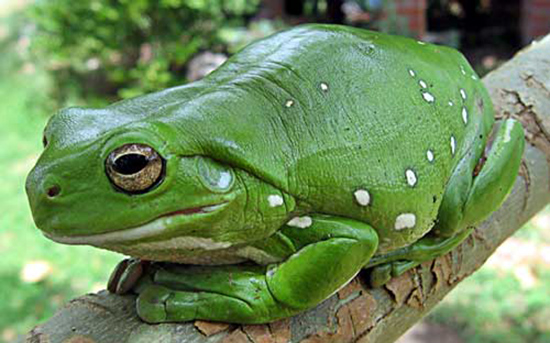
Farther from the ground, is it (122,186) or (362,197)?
(122,186)

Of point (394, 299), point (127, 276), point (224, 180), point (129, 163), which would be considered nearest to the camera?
point (129, 163)

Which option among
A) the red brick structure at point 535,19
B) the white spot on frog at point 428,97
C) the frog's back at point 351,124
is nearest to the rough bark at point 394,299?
the frog's back at point 351,124

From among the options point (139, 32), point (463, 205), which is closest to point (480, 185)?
point (463, 205)

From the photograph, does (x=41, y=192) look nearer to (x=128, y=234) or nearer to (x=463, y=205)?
(x=128, y=234)

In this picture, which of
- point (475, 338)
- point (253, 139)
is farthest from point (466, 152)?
point (475, 338)

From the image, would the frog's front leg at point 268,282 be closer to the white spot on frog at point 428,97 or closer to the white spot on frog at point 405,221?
the white spot on frog at point 405,221

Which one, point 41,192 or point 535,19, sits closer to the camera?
point 41,192

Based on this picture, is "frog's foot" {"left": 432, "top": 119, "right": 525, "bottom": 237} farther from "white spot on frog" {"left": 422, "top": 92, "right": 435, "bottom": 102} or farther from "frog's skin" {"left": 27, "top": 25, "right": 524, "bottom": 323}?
"white spot on frog" {"left": 422, "top": 92, "right": 435, "bottom": 102}

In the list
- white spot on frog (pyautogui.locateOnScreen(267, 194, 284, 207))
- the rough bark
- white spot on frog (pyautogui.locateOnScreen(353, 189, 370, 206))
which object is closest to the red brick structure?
the rough bark
